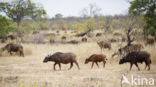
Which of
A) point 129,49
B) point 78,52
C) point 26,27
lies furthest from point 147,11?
point 26,27

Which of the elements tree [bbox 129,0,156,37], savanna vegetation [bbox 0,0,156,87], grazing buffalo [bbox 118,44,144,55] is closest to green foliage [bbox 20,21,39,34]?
savanna vegetation [bbox 0,0,156,87]

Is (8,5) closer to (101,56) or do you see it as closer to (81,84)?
(101,56)

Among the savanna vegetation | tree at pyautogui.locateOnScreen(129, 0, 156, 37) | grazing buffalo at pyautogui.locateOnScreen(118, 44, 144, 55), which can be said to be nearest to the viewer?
the savanna vegetation

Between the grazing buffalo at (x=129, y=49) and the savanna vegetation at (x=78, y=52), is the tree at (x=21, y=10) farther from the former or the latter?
the grazing buffalo at (x=129, y=49)

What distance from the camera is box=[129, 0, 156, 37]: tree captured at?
2355cm

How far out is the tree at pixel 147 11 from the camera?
23.5m

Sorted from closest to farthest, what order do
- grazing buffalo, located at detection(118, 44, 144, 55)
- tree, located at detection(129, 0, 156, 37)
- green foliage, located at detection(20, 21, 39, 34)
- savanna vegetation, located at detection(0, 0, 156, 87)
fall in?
1. savanna vegetation, located at detection(0, 0, 156, 87)
2. grazing buffalo, located at detection(118, 44, 144, 55)
3. tree, located at detection(129, 0, 156, 37)
4. green foliage, located at detection(20, 21, 39, 34)

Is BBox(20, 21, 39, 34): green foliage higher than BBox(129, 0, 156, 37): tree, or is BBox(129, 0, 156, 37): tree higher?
BBox(129, 0, 156, 37): tree

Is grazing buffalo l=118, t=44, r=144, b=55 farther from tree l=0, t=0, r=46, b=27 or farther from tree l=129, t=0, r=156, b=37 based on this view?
tree l=0, t=0, r=46, b=27

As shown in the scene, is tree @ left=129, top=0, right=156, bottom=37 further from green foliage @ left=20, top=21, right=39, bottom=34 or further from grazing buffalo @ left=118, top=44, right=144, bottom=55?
green foliage @ left=20, top=21, right=39, bottom=34

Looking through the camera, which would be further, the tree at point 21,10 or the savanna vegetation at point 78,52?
the tree at point 21,10

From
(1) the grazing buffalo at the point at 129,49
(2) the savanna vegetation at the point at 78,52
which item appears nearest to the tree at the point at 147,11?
(2) the savanna vegetation at the point at 78,52

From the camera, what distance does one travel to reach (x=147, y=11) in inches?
947

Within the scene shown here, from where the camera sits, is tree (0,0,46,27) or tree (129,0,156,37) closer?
tree (129,0,156,37)
